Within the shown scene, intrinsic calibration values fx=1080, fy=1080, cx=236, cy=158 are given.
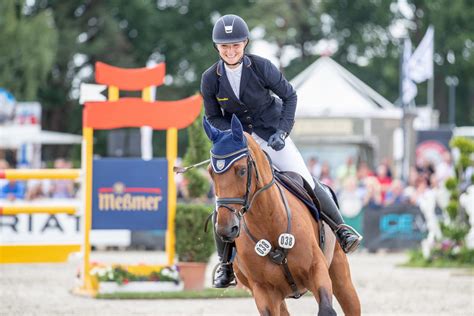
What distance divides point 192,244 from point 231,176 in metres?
7.47

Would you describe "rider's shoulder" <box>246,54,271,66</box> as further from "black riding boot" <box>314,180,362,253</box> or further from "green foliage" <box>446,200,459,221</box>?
"green foliage" <box>446,200,459,221</box>

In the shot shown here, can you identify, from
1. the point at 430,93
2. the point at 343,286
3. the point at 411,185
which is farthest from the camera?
the point at 430,93

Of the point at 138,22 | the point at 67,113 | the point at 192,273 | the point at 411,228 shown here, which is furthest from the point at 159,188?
the point at 138,22

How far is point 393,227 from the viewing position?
24.1 meters

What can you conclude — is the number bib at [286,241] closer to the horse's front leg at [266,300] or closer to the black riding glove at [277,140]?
the horse's front leg at [266,300]

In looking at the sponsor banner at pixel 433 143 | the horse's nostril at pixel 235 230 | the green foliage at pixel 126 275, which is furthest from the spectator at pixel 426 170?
the horse's nostril at pixel 235 230

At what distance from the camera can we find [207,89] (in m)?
8.29

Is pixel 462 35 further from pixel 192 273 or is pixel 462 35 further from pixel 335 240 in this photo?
pixel 335 240

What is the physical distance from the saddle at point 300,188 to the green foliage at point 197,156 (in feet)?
19.0

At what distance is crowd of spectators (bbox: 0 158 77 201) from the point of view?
23.0 m

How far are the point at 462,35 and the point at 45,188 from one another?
37.2m

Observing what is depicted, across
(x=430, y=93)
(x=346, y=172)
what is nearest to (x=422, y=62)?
(x=346, y=172)

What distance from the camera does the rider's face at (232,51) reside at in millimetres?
8117

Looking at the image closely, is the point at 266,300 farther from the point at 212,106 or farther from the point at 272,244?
the point at 212,106
